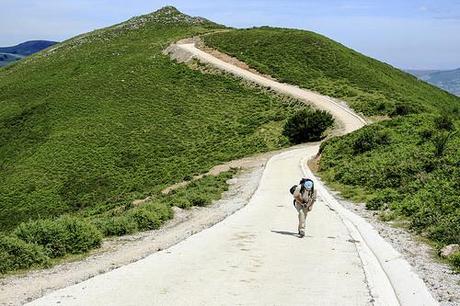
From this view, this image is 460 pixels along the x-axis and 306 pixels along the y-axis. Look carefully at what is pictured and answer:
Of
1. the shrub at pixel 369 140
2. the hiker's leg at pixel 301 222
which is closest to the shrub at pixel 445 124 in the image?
the shrub at pixel 369 140

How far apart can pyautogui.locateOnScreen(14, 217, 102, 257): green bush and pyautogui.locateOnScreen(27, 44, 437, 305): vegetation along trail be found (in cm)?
210

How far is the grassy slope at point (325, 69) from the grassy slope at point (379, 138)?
0.11 m

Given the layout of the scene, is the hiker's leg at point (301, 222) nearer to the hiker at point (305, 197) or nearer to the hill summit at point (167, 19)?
the hiker at point (305, 197)

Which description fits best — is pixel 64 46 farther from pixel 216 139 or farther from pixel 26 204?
pixel 26 204

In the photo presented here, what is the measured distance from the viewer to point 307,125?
4419 cm

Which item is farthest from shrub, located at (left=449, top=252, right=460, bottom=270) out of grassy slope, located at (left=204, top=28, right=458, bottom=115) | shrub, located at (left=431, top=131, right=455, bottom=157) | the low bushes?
grassy slope, located at (left=204, top=28, right=458, bottom=115)

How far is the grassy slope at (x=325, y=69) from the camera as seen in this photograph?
188ft

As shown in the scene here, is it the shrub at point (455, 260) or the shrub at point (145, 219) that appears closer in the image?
the shrub at point (455, 260)

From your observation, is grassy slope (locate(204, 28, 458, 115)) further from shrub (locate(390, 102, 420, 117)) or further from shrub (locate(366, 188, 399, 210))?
shrub (locate(366, 188, 399, 210))

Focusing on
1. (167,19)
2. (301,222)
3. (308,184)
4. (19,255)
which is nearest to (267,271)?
(301,222)

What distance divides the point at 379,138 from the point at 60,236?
76.9 feet

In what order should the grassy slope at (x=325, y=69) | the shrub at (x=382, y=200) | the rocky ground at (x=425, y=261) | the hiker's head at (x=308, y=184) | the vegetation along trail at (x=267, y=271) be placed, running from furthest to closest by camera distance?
the grassy slope at (x=325, y=69) → the shrub at (x=382, y=200) → the hiker's head at (x=308, y=184) → the rocky ground at (x=425, y=261) → the vegetation along trail at (x=267, y=271)

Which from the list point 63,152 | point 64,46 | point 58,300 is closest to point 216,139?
point 63,152

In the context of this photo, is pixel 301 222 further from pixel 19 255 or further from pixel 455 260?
pixel 19 255
